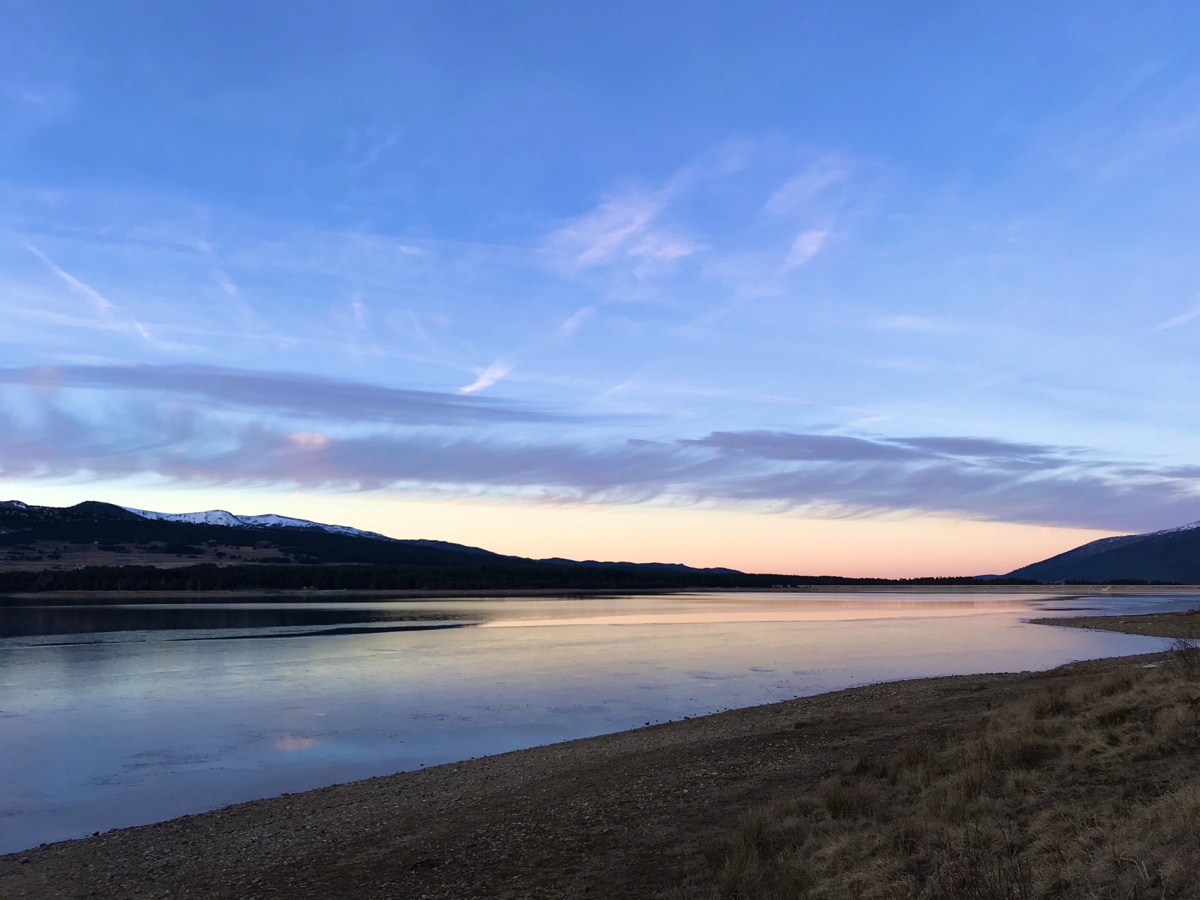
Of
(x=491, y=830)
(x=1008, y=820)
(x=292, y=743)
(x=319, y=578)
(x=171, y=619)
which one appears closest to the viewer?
(x=1008, y=820)

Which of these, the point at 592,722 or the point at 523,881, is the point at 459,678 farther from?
the point at 523,881

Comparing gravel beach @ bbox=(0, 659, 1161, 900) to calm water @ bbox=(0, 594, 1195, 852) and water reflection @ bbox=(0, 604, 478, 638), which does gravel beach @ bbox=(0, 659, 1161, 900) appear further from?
water reflection @ bbox=(0, 604, 478, 638)

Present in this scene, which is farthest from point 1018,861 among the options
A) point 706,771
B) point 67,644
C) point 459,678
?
point 67,644

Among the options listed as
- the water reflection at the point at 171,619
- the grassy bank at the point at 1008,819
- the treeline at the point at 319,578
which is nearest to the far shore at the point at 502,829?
the grassy bank at the point at 1008,819

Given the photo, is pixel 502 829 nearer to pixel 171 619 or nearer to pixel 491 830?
pixel 491 830

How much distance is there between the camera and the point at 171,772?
14312 millimetres

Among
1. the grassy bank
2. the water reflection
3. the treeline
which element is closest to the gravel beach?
the grassy bank

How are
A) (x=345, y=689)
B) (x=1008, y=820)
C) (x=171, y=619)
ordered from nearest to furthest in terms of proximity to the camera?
(x=1008, y=820), (x=345, y=689), (x=171, y=619)

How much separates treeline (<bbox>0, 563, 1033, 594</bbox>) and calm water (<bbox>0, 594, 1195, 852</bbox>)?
6013cm

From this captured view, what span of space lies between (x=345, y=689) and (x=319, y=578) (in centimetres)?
9960

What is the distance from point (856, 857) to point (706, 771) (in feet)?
17.2

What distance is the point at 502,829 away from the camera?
9.64 m

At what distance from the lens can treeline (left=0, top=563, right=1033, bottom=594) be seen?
102000mm

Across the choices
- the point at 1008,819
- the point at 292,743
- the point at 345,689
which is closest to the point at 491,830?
the point at 1008,819
